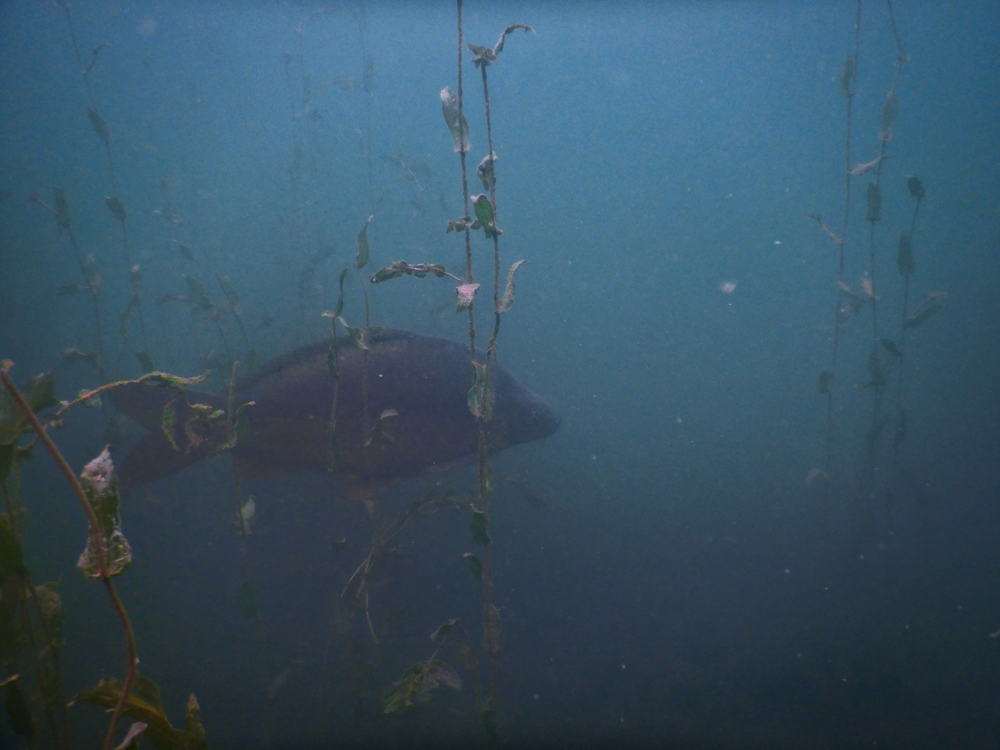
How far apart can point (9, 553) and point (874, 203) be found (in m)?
6.81

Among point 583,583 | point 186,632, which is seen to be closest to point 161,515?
point 186,632

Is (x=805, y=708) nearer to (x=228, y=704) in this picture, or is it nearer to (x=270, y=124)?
(x=228, y=704)

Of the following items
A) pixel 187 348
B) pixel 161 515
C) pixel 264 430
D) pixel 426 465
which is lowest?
pixel 161 515

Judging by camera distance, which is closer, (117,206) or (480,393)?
(480,393)

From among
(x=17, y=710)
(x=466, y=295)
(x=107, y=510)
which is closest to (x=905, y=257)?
(x=466, y=295)

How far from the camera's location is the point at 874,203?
14.8 ft

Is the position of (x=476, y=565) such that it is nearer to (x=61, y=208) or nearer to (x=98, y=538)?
(x=98, y=538)

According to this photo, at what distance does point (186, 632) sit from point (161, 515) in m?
1.69

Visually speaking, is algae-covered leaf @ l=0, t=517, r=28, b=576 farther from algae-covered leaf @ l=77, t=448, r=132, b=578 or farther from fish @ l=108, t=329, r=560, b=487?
fish @ l=108, t=329, r=560, b=487

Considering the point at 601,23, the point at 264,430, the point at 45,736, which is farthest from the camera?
the point at 601,23

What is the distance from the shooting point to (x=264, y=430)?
3373 mm

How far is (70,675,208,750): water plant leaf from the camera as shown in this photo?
54.6 inches

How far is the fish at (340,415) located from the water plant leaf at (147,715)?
5.67 ft

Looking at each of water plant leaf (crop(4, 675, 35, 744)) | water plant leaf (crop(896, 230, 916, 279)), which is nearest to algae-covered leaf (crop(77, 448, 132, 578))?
water plant leaf (crop(4, 675, 35, 744))
